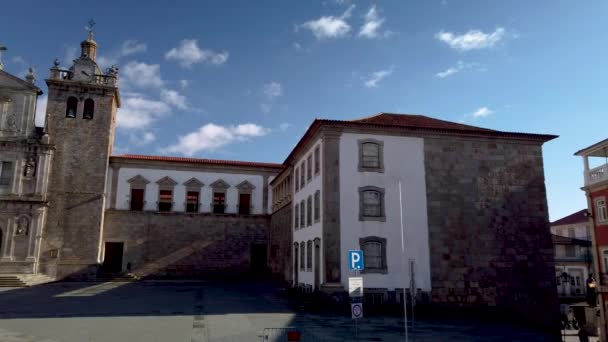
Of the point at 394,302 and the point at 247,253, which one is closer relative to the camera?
the point at 394,302

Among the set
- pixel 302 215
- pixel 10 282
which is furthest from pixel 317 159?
pixel 10 282

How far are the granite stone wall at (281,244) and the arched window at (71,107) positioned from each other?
20.3 meters

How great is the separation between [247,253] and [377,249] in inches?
890

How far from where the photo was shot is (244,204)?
45188 mm

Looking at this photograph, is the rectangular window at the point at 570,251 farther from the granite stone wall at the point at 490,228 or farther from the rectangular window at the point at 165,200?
the rectangular window at the point at 165,200

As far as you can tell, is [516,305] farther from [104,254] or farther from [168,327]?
[104,254]

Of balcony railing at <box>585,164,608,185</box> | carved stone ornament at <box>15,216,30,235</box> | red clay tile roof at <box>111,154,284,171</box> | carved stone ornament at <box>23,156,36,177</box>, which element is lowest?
carved stone ornament at <box>15,216,30,235</box>

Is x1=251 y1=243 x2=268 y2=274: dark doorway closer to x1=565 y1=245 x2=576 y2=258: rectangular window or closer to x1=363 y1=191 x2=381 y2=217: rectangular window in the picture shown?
x1=363 y1=191 x2=381 y2=217: rectangular window

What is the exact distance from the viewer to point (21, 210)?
3522 cm

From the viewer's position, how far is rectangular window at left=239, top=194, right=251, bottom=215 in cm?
4503

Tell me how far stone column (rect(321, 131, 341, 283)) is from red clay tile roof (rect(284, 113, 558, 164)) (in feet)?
3.44

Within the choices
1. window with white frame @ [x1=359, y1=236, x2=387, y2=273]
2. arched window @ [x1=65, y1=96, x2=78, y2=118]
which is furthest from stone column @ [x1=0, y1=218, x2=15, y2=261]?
window with white frame @ [x1=359, y1=236, x2=387, y2=273]

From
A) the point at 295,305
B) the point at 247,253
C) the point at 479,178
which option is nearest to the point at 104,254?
the point at 247,253

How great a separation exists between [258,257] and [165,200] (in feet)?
35.5
